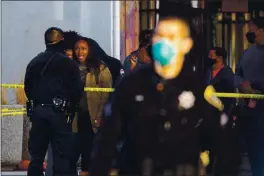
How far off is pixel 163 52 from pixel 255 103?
3928 mm

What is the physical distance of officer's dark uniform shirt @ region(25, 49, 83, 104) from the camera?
7633 mm

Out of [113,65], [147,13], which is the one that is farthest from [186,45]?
[147,13]

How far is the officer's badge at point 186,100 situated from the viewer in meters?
4.10

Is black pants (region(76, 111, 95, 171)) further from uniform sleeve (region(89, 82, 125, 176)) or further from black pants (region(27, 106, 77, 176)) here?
uniform sleeve (region(89, 82, 125, 176))

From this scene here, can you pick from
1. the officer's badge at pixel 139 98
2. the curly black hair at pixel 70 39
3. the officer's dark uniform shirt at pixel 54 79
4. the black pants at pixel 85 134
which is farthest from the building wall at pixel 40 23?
the officer's badge at pixel 139 98

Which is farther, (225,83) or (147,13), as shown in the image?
(147,13)

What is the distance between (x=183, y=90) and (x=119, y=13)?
884 cm

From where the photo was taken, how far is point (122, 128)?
411 cm

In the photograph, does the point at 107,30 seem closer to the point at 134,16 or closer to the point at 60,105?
the point at 134,16

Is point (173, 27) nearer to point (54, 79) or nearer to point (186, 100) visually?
point (186, 100)

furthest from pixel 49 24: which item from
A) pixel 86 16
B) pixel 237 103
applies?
pixel 237 103

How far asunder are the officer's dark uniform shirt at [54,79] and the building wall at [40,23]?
495 cm

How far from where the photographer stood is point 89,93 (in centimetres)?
905

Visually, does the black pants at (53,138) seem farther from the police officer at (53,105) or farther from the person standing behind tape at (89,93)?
the person standing behind tape at (89,93)
